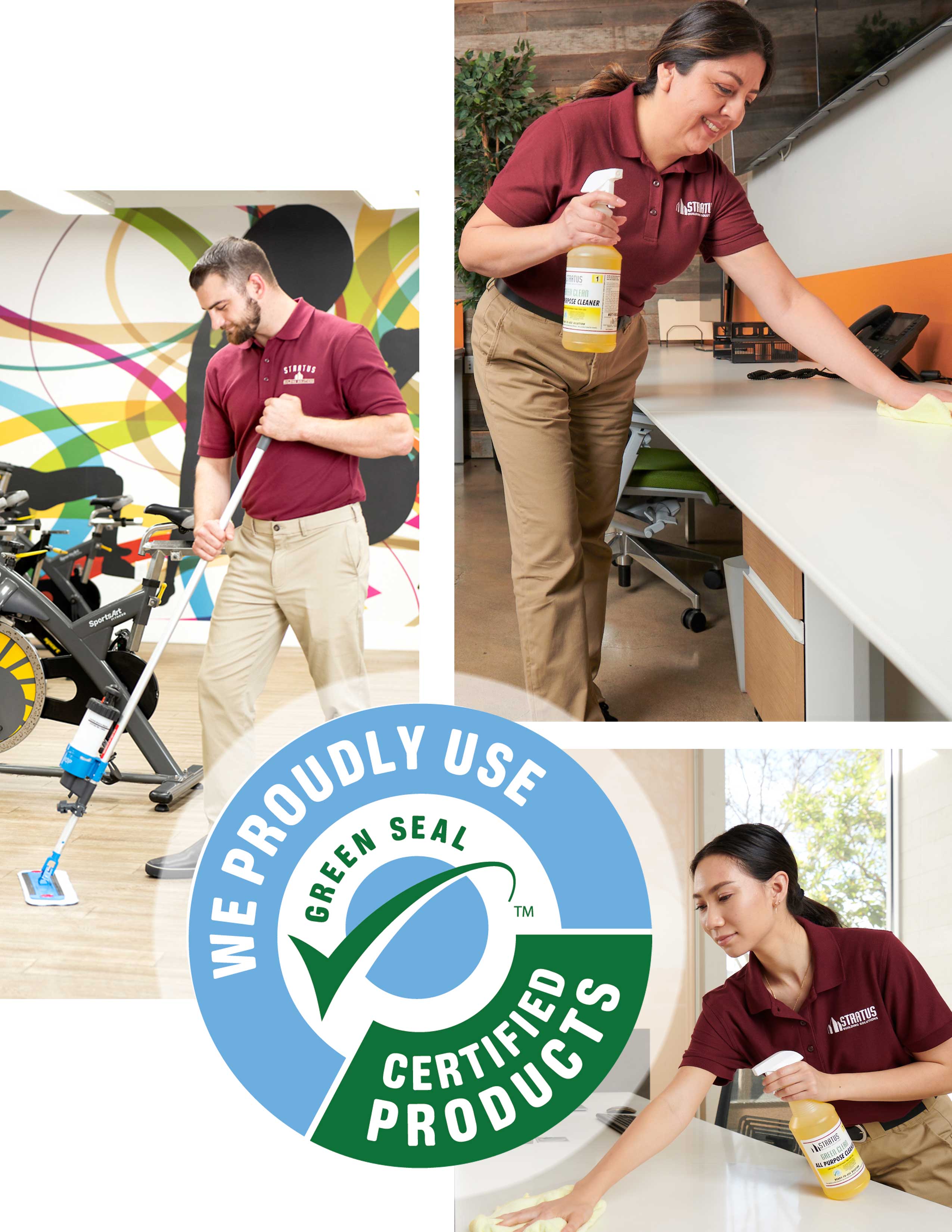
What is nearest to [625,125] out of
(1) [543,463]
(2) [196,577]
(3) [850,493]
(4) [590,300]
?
(4) [590,300]

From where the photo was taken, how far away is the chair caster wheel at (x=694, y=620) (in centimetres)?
203

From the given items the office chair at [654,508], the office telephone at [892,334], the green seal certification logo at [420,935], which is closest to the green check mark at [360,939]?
the green seal certification logo at [420,935]

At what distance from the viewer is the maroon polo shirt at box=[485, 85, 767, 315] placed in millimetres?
1070

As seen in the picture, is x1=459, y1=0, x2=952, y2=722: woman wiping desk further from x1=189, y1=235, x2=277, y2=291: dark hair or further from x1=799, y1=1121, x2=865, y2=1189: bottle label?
x1=799, y1=1121, x2=865, y2=1189: bottle label

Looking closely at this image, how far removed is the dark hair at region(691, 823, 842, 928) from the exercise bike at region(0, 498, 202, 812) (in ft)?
2.69

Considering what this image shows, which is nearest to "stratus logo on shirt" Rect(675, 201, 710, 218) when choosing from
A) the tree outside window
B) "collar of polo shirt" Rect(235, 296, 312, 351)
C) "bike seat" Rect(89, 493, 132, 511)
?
"collar of polo shirt" Rect(235, 296, 312, 351)

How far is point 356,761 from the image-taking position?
818 mm

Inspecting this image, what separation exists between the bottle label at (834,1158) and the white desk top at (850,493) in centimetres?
51

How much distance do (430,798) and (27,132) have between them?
0.68m

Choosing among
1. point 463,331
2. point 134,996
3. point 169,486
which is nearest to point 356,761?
point 134,996

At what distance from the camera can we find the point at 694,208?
113 cm

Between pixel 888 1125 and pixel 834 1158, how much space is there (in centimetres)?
10

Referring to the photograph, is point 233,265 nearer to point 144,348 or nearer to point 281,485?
point 281,485

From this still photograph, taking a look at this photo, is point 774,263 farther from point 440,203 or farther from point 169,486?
point 169,486
